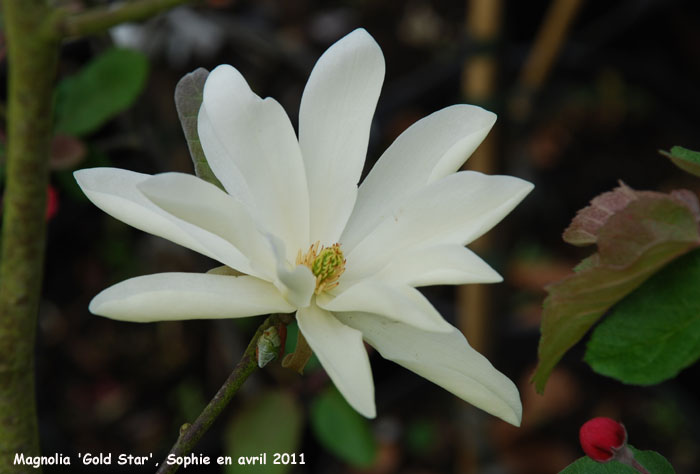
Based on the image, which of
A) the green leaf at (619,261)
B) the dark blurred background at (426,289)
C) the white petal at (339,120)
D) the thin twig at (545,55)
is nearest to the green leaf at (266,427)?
the dark blurred background at (426,289)

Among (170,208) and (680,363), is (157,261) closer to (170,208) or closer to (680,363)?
(170,208)

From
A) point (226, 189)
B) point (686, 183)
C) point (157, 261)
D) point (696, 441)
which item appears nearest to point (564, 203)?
point (686, 183)

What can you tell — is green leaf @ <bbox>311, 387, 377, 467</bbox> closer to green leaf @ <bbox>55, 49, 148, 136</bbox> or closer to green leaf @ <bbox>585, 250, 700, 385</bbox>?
green leaf @ <bbox>55, 49, 148, 136</bbox>

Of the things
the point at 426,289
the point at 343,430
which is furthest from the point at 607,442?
the point at 426,289

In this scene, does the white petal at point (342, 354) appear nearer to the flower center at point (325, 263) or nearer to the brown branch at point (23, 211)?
the flower center at point (325, 263)

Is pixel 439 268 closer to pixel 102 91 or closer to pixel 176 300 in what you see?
pixel 176 300
